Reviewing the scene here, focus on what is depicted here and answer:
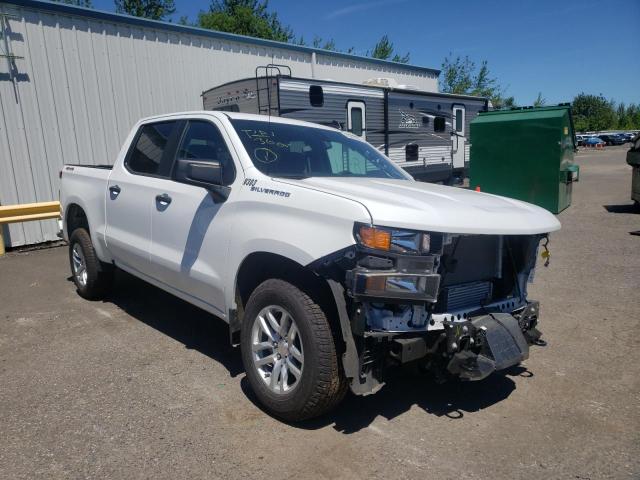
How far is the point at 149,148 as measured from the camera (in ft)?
15.7

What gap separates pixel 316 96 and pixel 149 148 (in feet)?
18.2

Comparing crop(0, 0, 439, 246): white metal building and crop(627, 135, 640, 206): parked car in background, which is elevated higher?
crop(0, 0, 439, 246): white metal building

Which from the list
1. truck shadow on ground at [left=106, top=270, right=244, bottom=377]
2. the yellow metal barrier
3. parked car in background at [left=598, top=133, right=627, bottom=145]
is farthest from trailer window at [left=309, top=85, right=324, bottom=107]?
parked car in background at [left=598, top=133, right=627, bottom=145]

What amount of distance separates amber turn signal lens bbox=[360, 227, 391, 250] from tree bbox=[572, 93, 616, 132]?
10406 cm

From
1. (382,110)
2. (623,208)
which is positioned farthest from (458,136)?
(623,208)

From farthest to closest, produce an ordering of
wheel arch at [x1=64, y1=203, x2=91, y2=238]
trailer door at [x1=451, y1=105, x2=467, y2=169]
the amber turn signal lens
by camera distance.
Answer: trailer door at [x1=451, y1=105, x2=467, y2=169]
wheel arch at [x1=64, y1=203, x2=91, y2=238]
the amber turn signal lens

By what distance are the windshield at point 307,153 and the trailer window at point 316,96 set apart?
5.09 m

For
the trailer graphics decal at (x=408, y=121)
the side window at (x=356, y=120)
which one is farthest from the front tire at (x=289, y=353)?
the trailer graphics decal at (x=408, y=121)

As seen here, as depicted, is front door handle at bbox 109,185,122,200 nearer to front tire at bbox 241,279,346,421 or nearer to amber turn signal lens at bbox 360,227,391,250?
front tire at bbox 241,279,346,421

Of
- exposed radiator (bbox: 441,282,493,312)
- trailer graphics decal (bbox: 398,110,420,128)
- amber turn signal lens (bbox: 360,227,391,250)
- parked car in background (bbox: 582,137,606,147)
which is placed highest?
trailer graphics decal (bbox: 398,110,420,128)

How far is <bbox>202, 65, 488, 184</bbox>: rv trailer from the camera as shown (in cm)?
923

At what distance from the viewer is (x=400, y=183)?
3977mm

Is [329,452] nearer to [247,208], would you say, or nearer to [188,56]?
[247,208]

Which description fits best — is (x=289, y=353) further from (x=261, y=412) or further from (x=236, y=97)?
(x=236, y=97)
